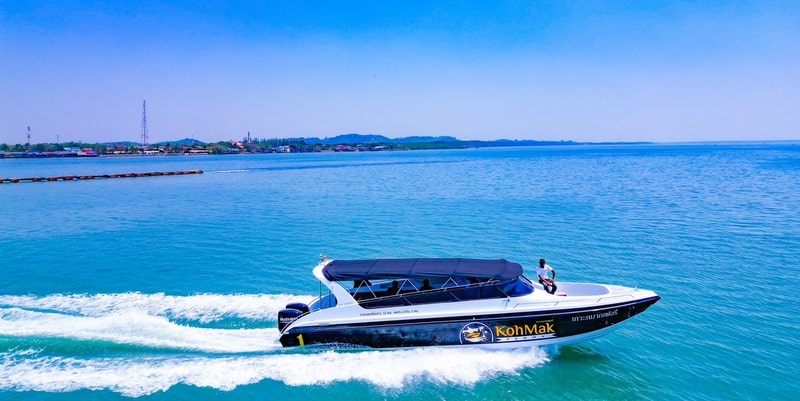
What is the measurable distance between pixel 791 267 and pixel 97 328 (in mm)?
27266

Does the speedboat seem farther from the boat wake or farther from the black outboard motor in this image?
the boat wake

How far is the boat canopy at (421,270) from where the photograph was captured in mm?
13805

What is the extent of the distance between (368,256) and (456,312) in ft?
37.9

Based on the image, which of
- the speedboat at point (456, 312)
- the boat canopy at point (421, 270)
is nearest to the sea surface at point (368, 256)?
the speedboat at point (456, 312)

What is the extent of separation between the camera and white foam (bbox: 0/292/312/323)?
55.8ft

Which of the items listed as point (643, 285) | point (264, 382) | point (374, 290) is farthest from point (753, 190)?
point (264, 382)

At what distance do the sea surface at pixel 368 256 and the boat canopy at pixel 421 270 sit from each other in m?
2.14

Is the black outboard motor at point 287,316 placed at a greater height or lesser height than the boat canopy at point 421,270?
lesser

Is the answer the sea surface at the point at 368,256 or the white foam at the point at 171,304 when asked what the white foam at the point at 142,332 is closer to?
the sea surface at the point at 368,256

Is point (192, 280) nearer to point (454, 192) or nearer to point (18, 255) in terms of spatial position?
point (18, 255)

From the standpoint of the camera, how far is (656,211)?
3675cm

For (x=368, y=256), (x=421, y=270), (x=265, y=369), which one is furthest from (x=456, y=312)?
(x=368, y=256)

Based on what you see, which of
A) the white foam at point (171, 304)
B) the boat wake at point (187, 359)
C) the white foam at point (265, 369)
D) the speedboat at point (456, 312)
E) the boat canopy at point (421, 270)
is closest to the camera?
the white foam at point (265, 369)

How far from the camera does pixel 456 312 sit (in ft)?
44.7
